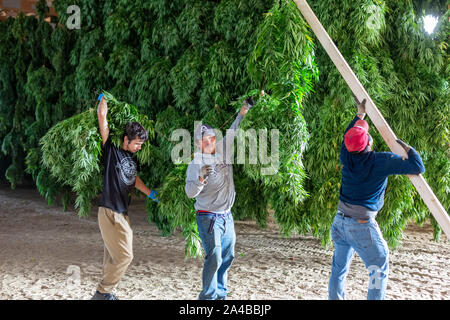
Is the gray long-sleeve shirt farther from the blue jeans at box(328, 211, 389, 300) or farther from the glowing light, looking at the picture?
the glowing light

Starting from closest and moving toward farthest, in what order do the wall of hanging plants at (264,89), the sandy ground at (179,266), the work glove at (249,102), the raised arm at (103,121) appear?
the raised arm at (103,121) → the work glove at (249,102) → the wall of hanging plants at (264,89) → the sandy ground at (179,266)

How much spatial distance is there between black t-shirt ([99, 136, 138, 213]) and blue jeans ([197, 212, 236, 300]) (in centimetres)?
53

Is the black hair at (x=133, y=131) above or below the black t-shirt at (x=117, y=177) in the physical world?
above

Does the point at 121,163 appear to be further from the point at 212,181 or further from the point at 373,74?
the point at 373,74

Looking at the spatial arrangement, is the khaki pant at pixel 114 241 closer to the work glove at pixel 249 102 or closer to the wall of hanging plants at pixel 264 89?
the wall of hanging plants at pixel 264 89

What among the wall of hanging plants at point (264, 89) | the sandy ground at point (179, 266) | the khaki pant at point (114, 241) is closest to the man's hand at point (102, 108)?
the wall of hanging plants at point (264, 89)

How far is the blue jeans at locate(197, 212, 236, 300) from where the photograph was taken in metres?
2.67

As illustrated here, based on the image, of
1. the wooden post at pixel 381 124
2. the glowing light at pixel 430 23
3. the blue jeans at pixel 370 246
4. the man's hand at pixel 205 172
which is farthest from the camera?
the glowing light at pixel 430 23

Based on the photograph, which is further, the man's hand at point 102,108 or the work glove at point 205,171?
the man's hand at point 102,108

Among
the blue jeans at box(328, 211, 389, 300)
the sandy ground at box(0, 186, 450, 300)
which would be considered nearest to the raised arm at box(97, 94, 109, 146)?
the sandy ground at box(0, 186, 450, 300)

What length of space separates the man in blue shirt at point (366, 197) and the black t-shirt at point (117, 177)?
4.56ft

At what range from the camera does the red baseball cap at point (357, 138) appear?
236cm

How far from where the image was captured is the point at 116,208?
108 inches

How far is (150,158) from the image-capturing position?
13.5 ft
